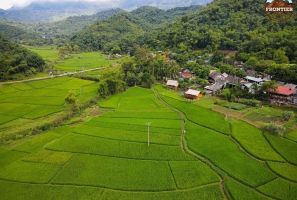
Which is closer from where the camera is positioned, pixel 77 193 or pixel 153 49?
pixel 77 193

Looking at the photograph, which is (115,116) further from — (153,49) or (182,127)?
(153,49)

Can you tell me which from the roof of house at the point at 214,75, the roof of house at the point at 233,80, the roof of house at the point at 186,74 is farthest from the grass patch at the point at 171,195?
the roof of house at the point at 186,74

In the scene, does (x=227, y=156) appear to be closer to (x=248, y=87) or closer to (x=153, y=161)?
(x=153, y=161)

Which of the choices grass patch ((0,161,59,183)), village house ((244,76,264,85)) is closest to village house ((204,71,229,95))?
village house ((244,76,264,85))

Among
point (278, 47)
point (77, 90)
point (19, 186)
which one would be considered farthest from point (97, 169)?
point (278, 47)

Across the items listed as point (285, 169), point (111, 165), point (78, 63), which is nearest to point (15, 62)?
point (78, 63)

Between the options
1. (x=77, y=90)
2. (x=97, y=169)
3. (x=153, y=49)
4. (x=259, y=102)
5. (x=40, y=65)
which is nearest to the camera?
(x=97, y=169)
